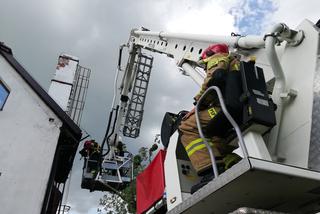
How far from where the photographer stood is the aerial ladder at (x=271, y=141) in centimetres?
223

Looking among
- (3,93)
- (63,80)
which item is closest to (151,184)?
(3,93)

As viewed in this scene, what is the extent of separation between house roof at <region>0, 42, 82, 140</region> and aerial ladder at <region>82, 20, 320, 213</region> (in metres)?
4.81

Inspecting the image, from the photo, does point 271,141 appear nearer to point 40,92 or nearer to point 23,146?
point 23,146

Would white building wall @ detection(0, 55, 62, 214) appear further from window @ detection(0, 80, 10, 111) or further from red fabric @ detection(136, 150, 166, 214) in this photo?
red fabric @ detection(136, 150, 166, 214)

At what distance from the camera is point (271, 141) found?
2951 millimetres

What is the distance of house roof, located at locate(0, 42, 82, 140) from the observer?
311 inches

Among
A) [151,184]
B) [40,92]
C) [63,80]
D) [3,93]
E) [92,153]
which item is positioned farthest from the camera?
[63,80]

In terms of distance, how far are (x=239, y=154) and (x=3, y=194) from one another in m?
5.20

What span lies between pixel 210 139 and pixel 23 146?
532 centimetres

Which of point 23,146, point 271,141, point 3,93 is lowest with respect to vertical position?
point 271,141

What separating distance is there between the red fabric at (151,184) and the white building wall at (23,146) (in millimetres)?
2437

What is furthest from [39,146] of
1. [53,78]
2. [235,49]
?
[235,49]

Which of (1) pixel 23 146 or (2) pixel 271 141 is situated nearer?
(2) pixel 271 141

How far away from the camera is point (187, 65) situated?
532cm
